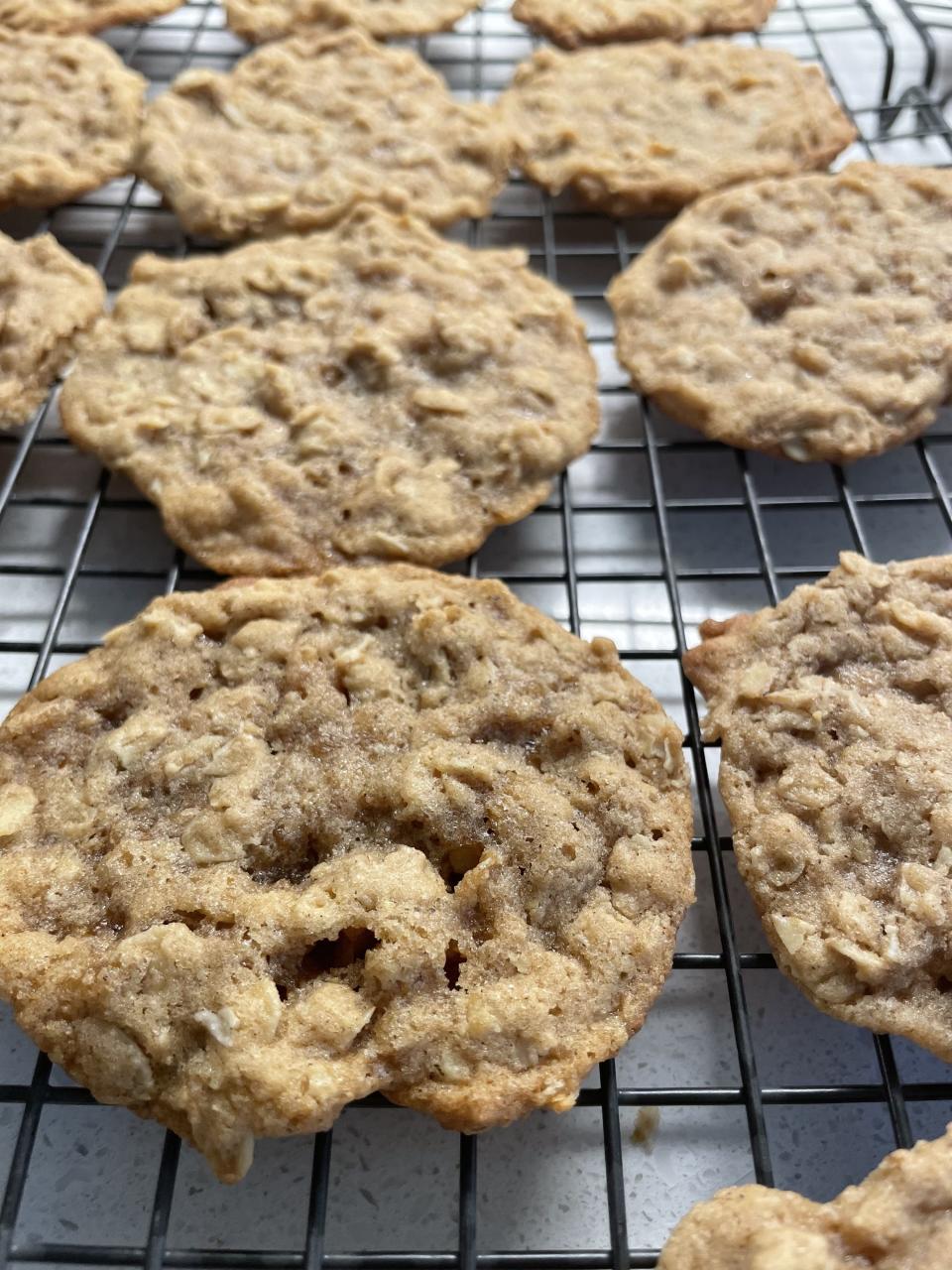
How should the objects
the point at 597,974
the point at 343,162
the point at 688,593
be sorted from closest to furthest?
the point at 597,974 < the point at 688,593 < the point at 343,162

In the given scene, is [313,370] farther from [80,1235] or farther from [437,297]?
[80,1235]

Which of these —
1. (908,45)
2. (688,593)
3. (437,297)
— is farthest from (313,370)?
(908,45)

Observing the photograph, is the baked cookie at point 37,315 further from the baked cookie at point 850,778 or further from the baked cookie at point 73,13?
the baked cookie at point 850,778

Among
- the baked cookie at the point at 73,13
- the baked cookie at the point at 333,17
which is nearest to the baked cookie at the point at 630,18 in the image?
the baked cookie at the point at 333,17

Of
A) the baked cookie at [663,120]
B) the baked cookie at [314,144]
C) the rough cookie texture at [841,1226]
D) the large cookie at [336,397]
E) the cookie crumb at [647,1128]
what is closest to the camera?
the rough cookie texture at [841,1226]

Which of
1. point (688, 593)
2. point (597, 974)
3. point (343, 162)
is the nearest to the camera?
point (597, 974)

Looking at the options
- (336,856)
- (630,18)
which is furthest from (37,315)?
(630,18)
